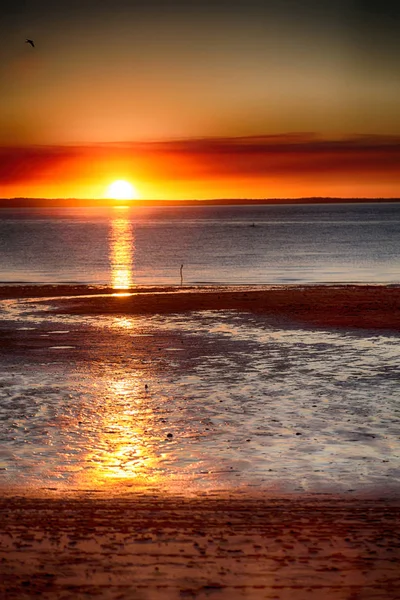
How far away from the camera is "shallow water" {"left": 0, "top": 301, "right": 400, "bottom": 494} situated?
11.6m

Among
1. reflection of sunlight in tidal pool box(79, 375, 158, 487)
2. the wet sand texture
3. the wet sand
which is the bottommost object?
the wet sand texture

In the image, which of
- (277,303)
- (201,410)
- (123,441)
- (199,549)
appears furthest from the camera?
(277,303)

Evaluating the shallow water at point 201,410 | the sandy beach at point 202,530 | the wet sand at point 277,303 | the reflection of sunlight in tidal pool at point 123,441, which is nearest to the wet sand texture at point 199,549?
the sandy beach at point 202,530

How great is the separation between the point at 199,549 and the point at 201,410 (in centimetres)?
703

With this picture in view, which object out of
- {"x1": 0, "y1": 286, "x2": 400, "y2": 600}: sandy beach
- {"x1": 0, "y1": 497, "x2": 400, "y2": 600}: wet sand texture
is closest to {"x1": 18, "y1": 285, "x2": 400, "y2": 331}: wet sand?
{"x1": 0, "y1": 286, "x2": 400, "y2": 600}: sandy beach

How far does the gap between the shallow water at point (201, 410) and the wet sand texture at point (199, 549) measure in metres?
0.94

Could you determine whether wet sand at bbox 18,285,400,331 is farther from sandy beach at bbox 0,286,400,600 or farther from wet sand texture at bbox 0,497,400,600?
wet sand texture at bbox 0,497,400,600

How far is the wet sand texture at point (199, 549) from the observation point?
25.2 feet

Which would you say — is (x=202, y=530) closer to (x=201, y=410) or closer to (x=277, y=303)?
(x=201, y=410)

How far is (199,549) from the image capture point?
8625 mm

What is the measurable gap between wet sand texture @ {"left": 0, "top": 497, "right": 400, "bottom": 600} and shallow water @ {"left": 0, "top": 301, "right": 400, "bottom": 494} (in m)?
0.94

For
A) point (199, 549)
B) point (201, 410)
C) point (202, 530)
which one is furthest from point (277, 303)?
point (199, 549)

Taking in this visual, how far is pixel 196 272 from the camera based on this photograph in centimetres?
6438

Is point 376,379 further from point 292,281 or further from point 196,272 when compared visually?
point 196,272
